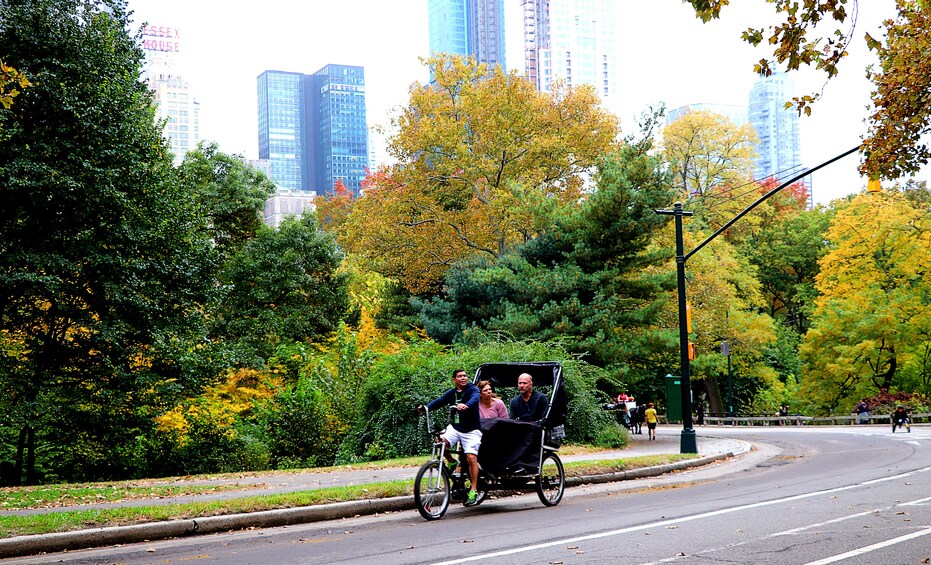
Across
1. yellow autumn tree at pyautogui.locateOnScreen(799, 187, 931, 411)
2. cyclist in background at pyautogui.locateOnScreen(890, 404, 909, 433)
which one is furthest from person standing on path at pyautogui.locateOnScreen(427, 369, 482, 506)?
yellow autumn tree at pyautogui.locateOnScreen(799, 187, 931, 411)

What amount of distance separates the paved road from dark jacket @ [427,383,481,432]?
3.79 feet

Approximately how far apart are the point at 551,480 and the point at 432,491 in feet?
7.44

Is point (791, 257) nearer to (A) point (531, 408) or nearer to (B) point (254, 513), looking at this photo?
(A) point (531, 408)

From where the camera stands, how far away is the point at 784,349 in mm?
64500

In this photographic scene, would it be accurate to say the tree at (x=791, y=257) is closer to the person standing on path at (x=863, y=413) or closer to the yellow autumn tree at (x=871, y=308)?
the yellow autumn tree at (x=871, y=308)

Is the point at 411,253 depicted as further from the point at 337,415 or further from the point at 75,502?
the point at 75,502

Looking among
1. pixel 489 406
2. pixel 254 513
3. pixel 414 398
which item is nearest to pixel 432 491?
pixel 489 406

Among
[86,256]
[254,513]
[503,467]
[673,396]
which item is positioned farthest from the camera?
[673,396]

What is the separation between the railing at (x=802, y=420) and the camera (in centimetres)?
4575

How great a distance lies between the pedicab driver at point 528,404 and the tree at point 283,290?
27805 mm

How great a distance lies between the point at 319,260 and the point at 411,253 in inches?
178

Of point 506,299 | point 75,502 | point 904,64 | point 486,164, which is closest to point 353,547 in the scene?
point 75,502

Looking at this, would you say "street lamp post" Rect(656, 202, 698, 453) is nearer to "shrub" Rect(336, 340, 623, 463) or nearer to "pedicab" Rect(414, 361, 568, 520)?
"shrub" Rect(336, 340, 623, 463)

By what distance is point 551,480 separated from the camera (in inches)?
527
